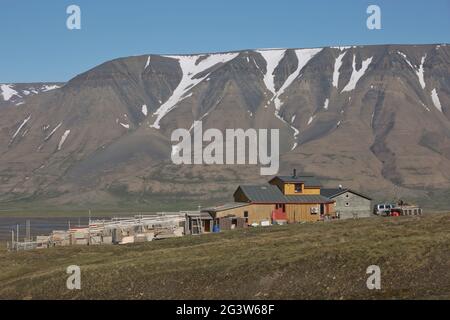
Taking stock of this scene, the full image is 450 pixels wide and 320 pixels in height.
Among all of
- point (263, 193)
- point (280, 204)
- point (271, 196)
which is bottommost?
point (280, 204)

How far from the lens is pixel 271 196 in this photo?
9056cm

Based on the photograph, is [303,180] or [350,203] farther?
[350,203]

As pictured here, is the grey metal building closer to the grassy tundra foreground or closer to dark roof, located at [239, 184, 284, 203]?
dark roof, located at [239, 184, 284, 203]

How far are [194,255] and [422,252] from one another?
16472 mm

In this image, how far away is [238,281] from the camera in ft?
149

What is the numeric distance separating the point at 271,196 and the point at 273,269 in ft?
145

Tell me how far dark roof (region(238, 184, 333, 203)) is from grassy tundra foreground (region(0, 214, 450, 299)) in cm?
2765

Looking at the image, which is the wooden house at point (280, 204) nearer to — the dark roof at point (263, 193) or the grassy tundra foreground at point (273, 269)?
the dark roof at point (263, 193)

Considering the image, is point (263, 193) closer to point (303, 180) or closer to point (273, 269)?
point (303, 180)

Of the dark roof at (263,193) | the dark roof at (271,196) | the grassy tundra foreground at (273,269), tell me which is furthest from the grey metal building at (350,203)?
the grassy tundra foreground at (273,269)

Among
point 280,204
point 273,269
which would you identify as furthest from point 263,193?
point 273,269

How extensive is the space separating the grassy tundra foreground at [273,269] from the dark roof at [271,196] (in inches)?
1089
